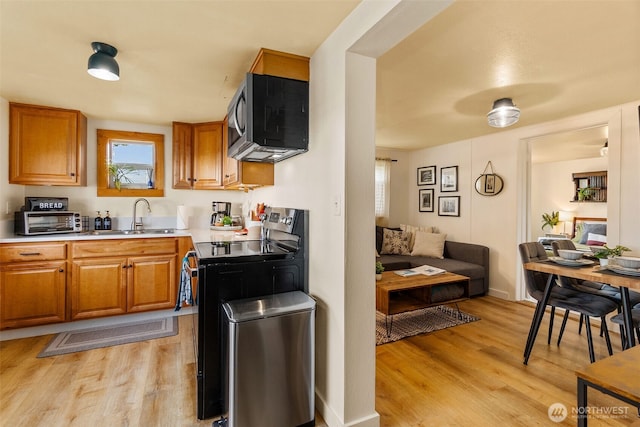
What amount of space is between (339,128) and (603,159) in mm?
6723

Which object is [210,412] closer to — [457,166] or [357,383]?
[357,383]

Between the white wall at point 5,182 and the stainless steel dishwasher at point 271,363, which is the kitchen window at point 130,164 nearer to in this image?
the white wall at point 5,182

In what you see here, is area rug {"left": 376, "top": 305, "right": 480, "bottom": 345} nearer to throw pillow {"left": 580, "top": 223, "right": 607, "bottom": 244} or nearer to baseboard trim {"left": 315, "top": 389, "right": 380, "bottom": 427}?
baseboard trim {"left": 315, "top": 389, "right": 380, "bottom": 427}

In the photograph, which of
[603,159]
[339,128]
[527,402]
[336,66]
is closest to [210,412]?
[339,128]

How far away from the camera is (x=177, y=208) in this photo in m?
3.86

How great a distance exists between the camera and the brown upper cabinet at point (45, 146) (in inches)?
117

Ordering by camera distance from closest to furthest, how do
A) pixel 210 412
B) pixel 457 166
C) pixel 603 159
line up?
pixel 210 412
pixel 457 166
pixel 603 159

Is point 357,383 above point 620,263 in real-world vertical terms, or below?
below

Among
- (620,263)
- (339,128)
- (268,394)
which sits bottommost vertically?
(268,394)

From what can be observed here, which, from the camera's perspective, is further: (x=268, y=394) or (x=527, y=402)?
(x=527, y=402)

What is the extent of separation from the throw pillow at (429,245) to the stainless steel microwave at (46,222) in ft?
14.2

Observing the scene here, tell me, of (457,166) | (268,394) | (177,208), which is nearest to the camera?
(268,394)

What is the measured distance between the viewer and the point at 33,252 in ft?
9.14

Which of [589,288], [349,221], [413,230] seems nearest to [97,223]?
[349,221]
